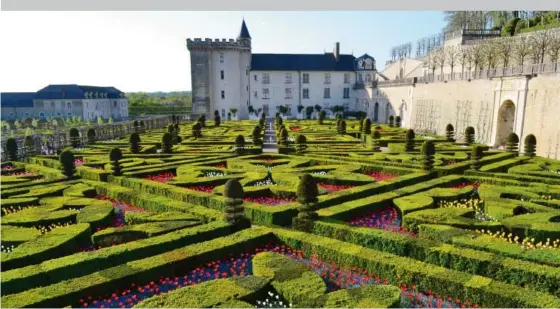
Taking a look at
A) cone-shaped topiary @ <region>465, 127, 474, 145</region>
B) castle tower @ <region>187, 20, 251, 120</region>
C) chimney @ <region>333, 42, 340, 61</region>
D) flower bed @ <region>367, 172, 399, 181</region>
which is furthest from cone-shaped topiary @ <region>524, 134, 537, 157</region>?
chimney @ <region>333, 42, 340, 61</region>

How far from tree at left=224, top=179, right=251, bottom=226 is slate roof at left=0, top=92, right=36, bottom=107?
79237 millimetres

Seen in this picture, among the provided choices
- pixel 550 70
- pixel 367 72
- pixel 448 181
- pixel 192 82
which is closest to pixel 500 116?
pixel 550 70

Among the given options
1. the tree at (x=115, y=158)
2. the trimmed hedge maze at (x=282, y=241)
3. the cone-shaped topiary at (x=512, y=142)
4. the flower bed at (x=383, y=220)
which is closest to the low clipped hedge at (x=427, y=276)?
the trimmed hedge maze at (x=282, y=241)

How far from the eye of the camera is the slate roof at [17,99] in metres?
72.4

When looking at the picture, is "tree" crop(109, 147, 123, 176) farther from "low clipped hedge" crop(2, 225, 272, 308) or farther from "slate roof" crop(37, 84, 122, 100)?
"slate roof" crop(37, 84, 122, 100)

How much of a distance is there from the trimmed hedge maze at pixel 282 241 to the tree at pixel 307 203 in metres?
0.03

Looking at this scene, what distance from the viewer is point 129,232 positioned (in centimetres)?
871

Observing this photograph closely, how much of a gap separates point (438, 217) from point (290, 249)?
3860 millimetres

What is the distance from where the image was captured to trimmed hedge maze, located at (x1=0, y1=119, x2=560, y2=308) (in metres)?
6.39

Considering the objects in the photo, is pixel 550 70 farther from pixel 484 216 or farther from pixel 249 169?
pixel 249 169

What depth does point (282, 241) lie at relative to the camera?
8.77m

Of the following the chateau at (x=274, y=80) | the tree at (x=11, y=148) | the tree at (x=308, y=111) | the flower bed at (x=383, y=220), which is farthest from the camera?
the tree at (x=308, y=111)

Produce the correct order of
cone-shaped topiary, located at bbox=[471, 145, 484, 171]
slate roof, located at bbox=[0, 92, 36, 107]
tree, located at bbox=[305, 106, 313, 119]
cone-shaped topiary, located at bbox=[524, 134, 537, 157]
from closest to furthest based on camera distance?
1. cone-shaped topiary, located at bbox=[471, 145, 484, 171]
2. cone-shaped topiary, located at bbox=[524, 134, 537, 157]
3. tree, located at bbox=[305, 106, 313, 119]
4. slate roof, located at bbox=[0, 92, 36, 107]

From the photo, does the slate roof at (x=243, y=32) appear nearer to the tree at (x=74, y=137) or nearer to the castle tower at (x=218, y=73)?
the castle tower at (x=218, y=73)
